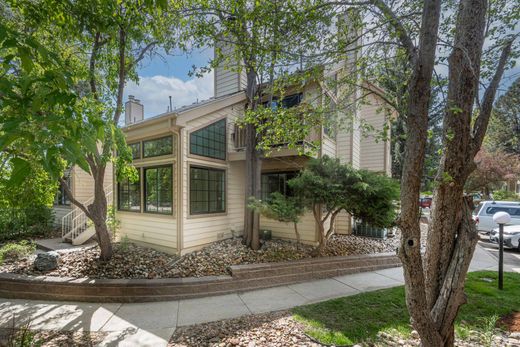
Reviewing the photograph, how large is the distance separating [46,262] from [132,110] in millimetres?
8776

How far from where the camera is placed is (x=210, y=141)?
297 inches

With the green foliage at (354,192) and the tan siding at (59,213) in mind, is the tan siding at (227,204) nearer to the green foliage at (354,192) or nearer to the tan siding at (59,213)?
the green foliage at (354,192)

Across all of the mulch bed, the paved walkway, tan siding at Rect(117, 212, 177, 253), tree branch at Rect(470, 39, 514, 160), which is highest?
tree branch at Rect(470, 39, 514, 160)

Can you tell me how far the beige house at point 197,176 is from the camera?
21.6 feet

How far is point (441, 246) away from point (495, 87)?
1744 mm

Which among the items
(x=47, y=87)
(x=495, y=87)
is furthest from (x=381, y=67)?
(x=47, y=87)

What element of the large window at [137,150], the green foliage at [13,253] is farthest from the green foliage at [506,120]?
the green foliage at [13,253]

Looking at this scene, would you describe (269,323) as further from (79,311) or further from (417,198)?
(79,311)

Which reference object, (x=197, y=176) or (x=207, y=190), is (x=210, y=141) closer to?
(x=197, y=176)

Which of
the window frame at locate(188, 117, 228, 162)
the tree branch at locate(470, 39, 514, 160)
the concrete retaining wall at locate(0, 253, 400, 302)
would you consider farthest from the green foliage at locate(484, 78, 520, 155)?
the concrete retaining wall at locate(0, 253, 400, 302)

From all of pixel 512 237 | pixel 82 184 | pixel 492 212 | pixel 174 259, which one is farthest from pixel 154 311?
pixel 492 212

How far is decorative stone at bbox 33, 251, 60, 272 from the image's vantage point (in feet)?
16.9

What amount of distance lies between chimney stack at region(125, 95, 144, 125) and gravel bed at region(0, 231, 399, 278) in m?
7.33

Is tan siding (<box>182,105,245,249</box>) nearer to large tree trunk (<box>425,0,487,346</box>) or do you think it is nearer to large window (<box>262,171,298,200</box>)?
large window (<box>262,171,298,200</box>)
